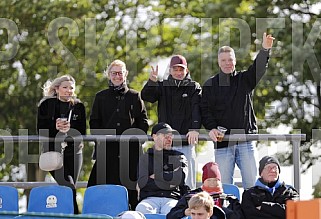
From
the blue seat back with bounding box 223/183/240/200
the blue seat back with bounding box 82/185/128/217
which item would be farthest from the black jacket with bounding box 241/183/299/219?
the blue seat back with bounding box 82/185/128/217

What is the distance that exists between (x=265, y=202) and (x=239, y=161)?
949mm

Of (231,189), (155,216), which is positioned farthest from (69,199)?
(231,189)

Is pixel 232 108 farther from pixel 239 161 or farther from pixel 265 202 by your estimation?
pixel 265 202

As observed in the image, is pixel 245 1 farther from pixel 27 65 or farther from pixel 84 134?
pixel 84 134

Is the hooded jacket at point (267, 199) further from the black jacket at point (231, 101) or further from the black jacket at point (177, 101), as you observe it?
the black jacket at point (177, 101)

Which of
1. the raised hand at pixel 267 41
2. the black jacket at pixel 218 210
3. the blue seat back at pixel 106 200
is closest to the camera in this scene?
the black jacket at pixel 218 210

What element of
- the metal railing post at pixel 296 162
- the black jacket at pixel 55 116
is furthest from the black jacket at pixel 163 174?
the metal railing post at pixel 296 162

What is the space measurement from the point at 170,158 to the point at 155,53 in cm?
1315

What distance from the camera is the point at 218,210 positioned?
9.14 metres

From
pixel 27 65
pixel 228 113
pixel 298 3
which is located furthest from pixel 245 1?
pixel 228 113

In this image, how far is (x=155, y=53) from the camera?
→ 76.1 ft

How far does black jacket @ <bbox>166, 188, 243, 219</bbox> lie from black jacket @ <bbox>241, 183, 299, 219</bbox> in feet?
0.33

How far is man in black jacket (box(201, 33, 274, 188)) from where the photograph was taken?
10.5 meters

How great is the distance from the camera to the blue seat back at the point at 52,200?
10062mm
